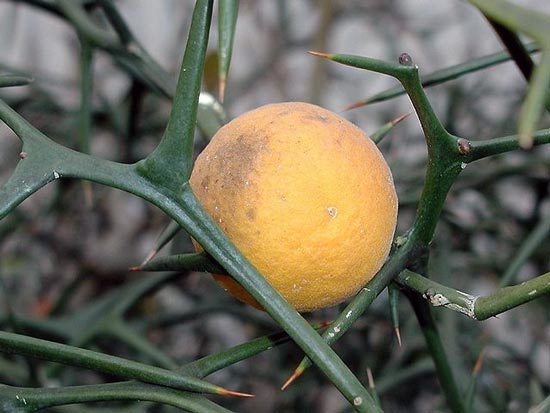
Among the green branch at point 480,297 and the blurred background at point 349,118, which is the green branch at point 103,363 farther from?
the blurred background at point 349,118

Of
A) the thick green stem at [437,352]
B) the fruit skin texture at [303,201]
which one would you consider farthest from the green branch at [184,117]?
the thick green stem at [437,352]

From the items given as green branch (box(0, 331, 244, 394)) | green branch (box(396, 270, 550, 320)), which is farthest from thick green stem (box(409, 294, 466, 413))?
green branch (box(0, 331, 244, 394))

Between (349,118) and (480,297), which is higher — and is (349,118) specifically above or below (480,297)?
above

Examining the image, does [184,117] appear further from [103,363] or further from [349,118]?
[349,118]

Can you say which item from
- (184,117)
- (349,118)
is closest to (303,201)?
(184,117)

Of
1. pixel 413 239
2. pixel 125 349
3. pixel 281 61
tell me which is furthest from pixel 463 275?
pixel 281 61

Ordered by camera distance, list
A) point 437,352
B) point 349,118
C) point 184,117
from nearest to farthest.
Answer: point 184,117, point 437,352, point 349,118

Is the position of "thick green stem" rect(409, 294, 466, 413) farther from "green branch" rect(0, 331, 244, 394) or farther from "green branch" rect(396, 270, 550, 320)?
"green branch" rect(0, 331, 244, 394)
